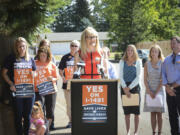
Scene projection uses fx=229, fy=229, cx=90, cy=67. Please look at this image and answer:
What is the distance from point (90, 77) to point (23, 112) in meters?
1.47

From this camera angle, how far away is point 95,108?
3.26 metres

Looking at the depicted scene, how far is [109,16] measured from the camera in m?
38.6

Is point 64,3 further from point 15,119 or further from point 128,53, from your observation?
point 15,119

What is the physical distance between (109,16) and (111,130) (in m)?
36.7

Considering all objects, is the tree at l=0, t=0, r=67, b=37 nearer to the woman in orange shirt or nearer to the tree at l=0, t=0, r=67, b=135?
the tree at l=0, t=0, r=67, b=135

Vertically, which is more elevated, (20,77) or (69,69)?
(69,69)

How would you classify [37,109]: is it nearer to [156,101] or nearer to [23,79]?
[23,79]

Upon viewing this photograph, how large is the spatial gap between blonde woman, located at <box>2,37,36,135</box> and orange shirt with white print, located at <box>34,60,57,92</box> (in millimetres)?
379

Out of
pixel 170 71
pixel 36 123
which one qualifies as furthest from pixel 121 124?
pixel 36 123

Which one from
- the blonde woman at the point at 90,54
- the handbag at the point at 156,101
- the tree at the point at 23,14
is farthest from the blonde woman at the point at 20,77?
the handbag at the point at 156,101

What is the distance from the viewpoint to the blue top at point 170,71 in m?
4.16

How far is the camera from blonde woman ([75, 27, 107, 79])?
341 cm

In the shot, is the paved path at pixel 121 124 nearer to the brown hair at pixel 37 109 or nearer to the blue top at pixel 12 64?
the brown hair at pixel 37 109

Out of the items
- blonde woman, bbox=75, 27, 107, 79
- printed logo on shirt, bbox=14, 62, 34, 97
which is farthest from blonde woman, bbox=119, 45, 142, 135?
printed logo on shirt, bbox=14, 62, 34, 97
